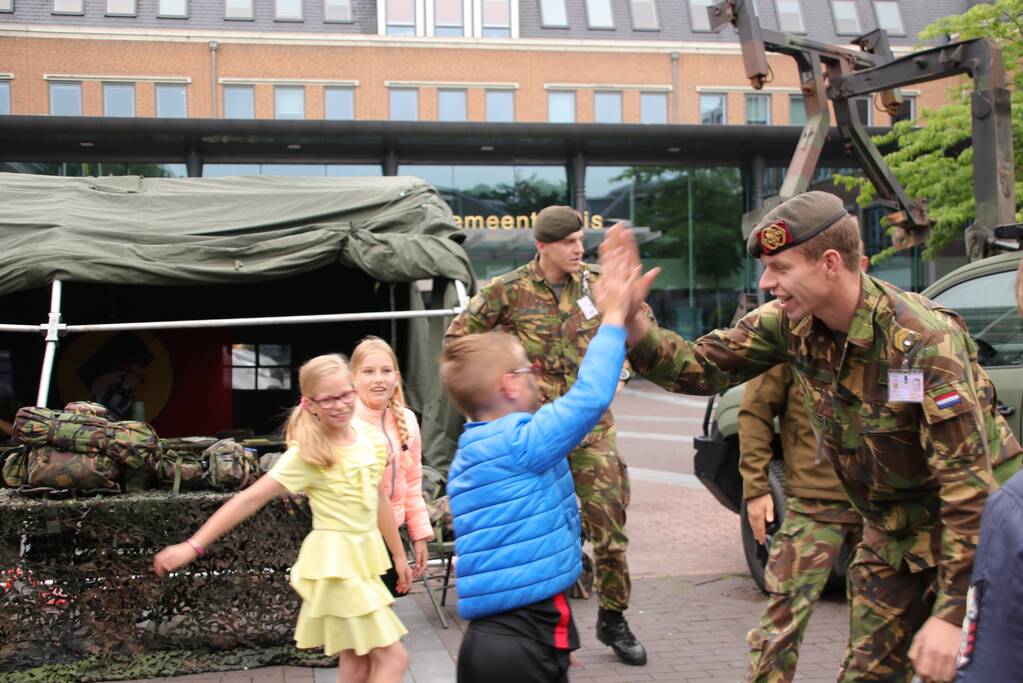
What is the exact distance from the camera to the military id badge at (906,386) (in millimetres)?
2793

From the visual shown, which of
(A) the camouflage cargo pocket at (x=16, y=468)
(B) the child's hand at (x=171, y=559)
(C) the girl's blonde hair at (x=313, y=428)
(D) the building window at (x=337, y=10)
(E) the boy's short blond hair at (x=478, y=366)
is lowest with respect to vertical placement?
(B) the child's hand at (x=171, y=559)

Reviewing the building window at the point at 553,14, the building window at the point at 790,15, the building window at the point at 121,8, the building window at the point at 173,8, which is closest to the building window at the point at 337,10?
the building window at the point at 173,8

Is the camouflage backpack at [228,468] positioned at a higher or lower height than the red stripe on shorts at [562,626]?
higher

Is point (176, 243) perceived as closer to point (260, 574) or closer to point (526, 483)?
point (260, 574)

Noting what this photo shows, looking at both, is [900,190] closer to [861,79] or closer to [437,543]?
[861,79]

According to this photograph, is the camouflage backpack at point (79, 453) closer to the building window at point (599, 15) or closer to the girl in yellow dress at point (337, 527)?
the girl in yellow dress at point (337, 527)

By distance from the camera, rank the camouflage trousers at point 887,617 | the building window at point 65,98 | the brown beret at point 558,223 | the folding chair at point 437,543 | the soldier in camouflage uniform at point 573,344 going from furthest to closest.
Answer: the building window at point 65,98 → the folding chair at point 437,543 → the brown beret at point 558,223 → the soldier in camouflage uniform at point 573,344 → the camouflage trousers at point 887,617

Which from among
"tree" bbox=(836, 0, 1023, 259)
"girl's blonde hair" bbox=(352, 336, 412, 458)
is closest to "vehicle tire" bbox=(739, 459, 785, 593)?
"girl's blonde hair" bbox=(352, 336, 412, 458)

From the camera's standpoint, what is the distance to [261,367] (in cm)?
1066

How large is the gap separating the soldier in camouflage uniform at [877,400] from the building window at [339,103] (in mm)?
29376

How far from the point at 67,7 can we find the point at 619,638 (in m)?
29.8

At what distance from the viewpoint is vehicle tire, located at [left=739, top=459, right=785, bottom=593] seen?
6.21 meters

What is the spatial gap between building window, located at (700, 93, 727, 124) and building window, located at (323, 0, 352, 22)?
11.1m

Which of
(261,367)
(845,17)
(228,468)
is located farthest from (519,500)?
(845,17)
